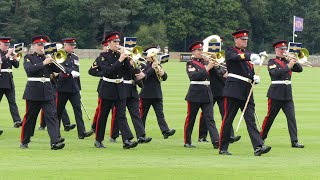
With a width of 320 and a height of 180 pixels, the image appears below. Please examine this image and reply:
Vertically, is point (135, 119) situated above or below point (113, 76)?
below

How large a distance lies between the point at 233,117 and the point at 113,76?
85.9 inches

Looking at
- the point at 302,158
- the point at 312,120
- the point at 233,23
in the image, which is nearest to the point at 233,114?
the point at 302,158

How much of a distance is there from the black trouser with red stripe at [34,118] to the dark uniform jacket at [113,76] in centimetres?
91

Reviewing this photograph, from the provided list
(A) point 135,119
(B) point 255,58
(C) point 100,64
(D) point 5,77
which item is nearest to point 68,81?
(A) point 135,119

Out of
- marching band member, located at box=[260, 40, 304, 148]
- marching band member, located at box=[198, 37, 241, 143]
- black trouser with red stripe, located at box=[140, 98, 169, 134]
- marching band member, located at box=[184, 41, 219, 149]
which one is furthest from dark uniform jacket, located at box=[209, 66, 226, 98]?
black trouser with red stripe, located at box=[140, 98, 169, 134]

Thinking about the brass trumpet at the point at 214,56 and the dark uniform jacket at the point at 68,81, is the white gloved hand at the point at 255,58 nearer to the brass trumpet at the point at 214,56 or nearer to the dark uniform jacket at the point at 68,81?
the brass trumpet at the point at 214,56

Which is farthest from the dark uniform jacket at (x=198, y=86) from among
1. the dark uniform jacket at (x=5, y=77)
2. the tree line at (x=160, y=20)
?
the tree line at (x=160, y=20)

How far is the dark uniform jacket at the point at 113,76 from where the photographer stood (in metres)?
16.5

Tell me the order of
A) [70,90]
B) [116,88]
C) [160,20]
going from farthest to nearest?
1. [160,20]
2. [70,90]
3. [116,88]

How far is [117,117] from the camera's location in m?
16.7

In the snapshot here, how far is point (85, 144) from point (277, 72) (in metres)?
3.64

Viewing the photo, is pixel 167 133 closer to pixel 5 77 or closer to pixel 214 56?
pixel 214 56

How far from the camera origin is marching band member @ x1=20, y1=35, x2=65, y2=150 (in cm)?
1622

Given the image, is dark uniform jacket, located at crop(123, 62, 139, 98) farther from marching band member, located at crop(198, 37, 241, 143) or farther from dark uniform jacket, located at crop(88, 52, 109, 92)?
marching band member, located at crop(198, 37, 241, 143)
